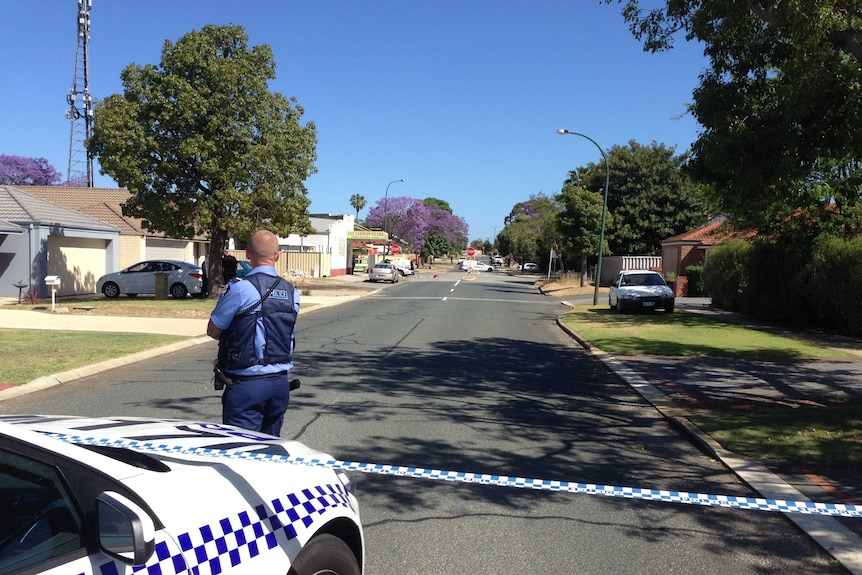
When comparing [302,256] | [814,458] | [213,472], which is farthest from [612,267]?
[213,472]

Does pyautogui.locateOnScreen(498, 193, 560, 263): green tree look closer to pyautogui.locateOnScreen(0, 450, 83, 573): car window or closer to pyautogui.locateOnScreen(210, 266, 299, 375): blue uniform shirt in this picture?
pyautogui.locateOnScreen(210, 266, 299, 375): blue uniform shirt

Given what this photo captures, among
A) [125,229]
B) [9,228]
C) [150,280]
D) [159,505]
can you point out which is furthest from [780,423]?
[125,229]

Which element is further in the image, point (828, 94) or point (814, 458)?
point (828, 94)

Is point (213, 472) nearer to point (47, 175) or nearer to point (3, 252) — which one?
point (3, 252)

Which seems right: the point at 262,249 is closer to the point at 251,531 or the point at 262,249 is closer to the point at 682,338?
the point at 251,531

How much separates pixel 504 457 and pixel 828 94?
622 cm

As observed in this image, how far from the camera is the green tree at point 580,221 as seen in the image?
125 feet

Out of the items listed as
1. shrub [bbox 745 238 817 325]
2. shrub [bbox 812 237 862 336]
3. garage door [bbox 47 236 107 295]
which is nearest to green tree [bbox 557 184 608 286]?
shrub [bbox 745 238 817 325]

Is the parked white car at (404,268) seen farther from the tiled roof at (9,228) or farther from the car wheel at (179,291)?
the tiled roof at (9,228)

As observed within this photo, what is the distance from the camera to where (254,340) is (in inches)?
Answer: 147

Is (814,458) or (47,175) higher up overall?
(47,175)

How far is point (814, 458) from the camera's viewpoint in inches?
228

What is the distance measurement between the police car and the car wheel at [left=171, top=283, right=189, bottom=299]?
21.7 metres

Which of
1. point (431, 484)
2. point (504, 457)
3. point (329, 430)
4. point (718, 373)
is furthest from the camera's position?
point (718, 373)
